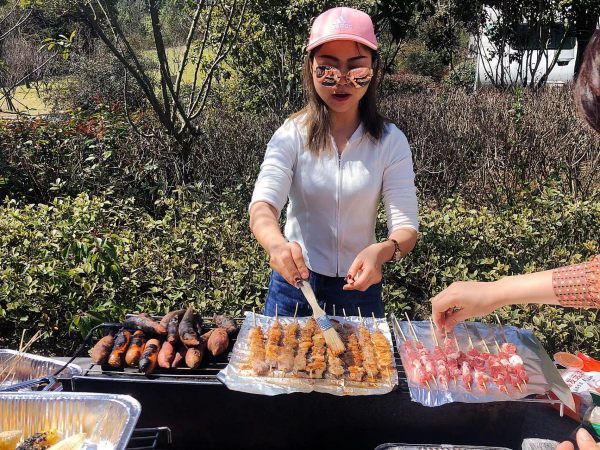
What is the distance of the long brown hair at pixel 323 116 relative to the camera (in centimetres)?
243

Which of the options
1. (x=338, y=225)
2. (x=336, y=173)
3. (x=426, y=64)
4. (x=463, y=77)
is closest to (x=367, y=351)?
(x=338, y=225)

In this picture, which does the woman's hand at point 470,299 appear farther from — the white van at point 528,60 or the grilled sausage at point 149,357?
the white van at point 528,60

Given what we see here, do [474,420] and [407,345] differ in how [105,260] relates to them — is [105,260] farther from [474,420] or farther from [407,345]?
[474,420]

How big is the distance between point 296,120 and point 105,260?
65.1 inches

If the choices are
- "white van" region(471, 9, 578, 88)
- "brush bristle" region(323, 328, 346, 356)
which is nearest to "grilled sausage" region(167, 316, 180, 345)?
"brush bristle" region(323, 328, 346, 356)

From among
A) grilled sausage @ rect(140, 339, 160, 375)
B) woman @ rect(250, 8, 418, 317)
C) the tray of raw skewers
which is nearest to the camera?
the tray of raw skewers

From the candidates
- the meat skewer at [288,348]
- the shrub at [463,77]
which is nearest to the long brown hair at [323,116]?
the meat skewer at [288,348]

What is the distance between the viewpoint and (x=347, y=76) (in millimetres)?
2307

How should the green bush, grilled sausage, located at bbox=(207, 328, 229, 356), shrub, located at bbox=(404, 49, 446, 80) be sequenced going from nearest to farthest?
grilled sausage, located at bbox=(207, 328, 229, 356), the green bush, shrub, located at bbox=(404, 49, 446, 80)

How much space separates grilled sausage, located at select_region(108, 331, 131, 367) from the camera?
2.13 metres

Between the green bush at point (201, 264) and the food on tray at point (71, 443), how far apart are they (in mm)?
1191

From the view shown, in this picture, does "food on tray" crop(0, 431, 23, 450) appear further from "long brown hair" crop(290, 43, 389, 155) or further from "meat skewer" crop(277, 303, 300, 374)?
"long brown hair" crop(290, 43, 389, 155)

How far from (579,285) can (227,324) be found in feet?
5.00

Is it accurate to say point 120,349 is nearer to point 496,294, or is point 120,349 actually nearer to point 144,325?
point 144,325
